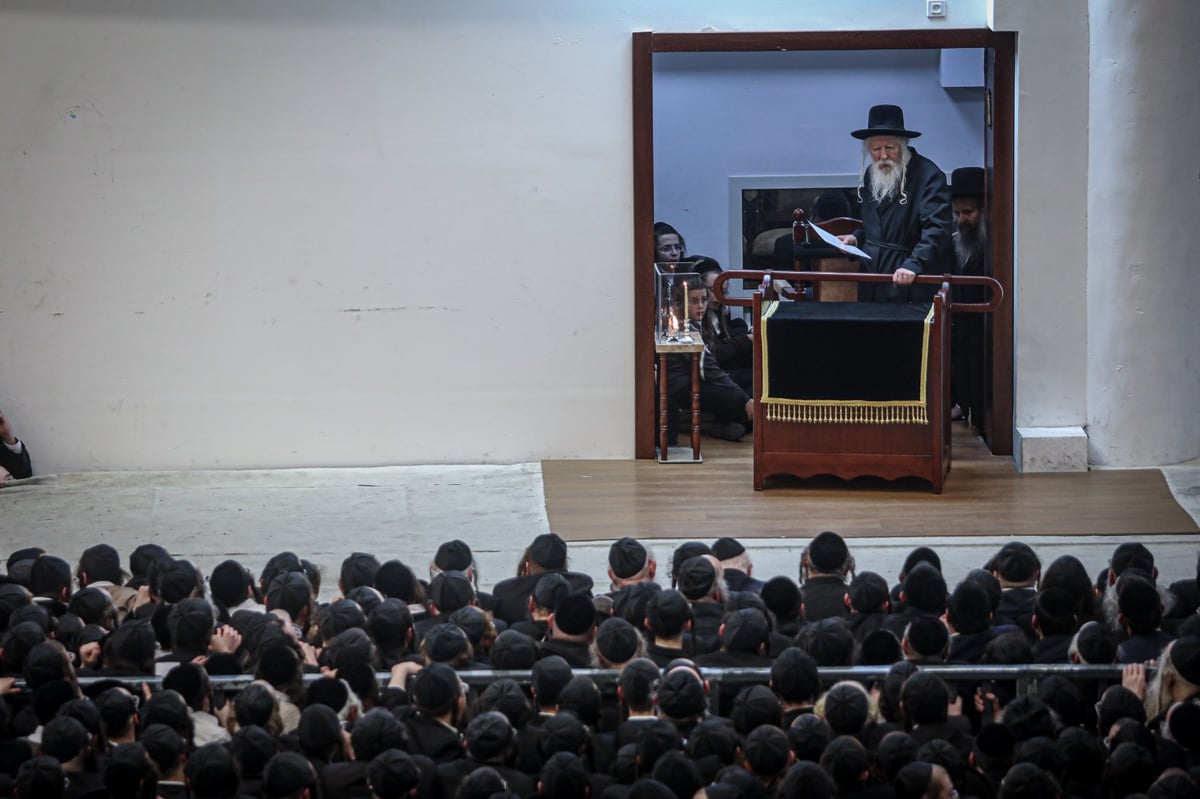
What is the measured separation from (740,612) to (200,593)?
5.63 ft

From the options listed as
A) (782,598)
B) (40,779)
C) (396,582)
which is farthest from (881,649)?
(40,779)

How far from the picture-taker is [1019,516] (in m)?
7.22

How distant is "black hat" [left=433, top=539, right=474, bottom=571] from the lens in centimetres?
533

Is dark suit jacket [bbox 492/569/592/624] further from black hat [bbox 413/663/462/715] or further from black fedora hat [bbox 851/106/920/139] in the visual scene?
black fedora hat [bbox 851/106/920/139]

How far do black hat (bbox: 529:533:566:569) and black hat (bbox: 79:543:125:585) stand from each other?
1371 mm

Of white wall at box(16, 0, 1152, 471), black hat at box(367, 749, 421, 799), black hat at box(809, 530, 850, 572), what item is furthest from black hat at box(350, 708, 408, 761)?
white wall at box(16, 0, 1152, 471)

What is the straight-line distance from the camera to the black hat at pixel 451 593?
16.2 ft

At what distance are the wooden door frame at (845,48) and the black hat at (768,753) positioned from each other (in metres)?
4.71

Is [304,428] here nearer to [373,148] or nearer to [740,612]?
[373,148]

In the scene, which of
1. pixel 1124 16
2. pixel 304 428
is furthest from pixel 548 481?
pixel 1124 16

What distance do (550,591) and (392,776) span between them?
134 centimetres

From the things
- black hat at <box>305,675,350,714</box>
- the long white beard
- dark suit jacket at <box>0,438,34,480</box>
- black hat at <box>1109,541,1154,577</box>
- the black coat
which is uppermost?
the long white beard

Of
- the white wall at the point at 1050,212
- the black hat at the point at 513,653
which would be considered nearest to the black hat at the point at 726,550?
the black hat at the point at 513,653

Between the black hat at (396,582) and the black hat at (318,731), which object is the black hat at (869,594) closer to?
the black hat at (396,582)
